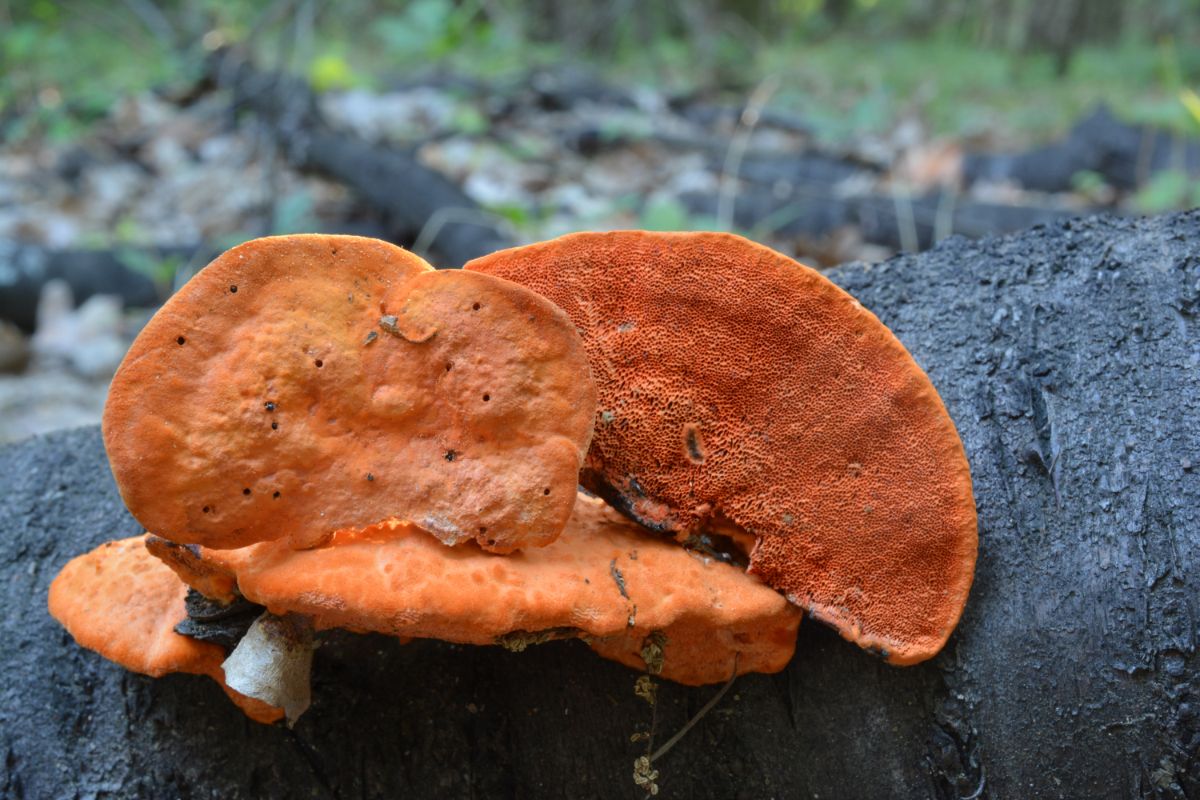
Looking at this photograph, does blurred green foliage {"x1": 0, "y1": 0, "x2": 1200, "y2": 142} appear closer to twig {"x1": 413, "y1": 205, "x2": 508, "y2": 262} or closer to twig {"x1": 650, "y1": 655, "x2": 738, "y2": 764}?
twig {"x1": 413, "y1": 205, "x2": 508, "y2": 262}

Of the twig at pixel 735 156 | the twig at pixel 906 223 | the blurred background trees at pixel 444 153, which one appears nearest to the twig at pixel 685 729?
the blurred background trees at pixel 444 153

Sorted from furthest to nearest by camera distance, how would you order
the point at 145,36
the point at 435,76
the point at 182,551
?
the point at 145,36 < the point at 435,76 < the point at 182,551

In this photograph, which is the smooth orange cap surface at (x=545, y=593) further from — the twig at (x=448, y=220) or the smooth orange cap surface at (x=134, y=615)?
the twig at (x=448, y=220)

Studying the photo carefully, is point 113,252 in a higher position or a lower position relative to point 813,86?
higher

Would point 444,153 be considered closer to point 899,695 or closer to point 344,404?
point 344,404

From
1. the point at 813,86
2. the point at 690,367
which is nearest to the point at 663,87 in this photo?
the point at 813,86

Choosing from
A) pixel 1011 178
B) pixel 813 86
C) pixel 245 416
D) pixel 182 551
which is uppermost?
pixel 245 416

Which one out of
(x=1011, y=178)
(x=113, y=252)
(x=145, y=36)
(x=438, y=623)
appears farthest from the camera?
(x=145, y=36)

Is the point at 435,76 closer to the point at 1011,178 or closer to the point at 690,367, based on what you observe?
the point at 1011,178
